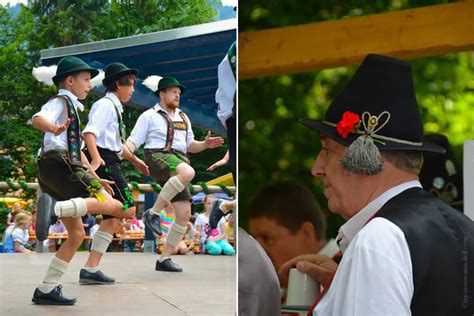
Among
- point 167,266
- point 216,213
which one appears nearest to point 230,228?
point 216,213

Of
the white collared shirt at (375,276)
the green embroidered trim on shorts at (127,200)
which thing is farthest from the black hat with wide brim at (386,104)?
the green embroidered trim on shorts at (127,200)

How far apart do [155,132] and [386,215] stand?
1736 millimetres

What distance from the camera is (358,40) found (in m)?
4.96

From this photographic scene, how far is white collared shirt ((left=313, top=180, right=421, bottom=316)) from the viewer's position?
6.45ft

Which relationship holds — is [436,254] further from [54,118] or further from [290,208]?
[290,208]

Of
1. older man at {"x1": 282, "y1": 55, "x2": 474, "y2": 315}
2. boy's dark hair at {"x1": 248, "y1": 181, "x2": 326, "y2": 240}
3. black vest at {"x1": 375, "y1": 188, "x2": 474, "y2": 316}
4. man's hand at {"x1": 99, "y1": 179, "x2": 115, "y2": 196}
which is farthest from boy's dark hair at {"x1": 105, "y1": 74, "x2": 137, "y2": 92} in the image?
black vest at {"x1": 375, "y1": 188, "x2": 474, "y2": 316}

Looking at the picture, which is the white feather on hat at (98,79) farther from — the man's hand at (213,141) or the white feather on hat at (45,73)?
the man's hand at (213,141)

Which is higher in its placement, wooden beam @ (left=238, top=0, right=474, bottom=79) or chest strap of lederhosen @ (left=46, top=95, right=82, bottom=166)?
wooden beam @ (left=238, top=0, right=474, bottom=79)

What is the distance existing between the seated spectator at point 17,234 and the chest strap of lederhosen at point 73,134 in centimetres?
30

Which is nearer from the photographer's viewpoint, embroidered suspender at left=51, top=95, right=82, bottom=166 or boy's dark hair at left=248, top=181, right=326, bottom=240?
embroidered suspender at left=51, top=95, right=82, bottom=166

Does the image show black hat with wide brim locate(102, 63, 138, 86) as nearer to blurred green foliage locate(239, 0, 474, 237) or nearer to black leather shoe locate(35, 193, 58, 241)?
black leather shoe locate(35, 193, 58, 241)

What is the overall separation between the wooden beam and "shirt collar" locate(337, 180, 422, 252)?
2.51 meters

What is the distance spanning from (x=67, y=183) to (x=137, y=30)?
0.70 m

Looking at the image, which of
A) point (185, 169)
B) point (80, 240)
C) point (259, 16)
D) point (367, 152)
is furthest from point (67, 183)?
point (259, 16)
